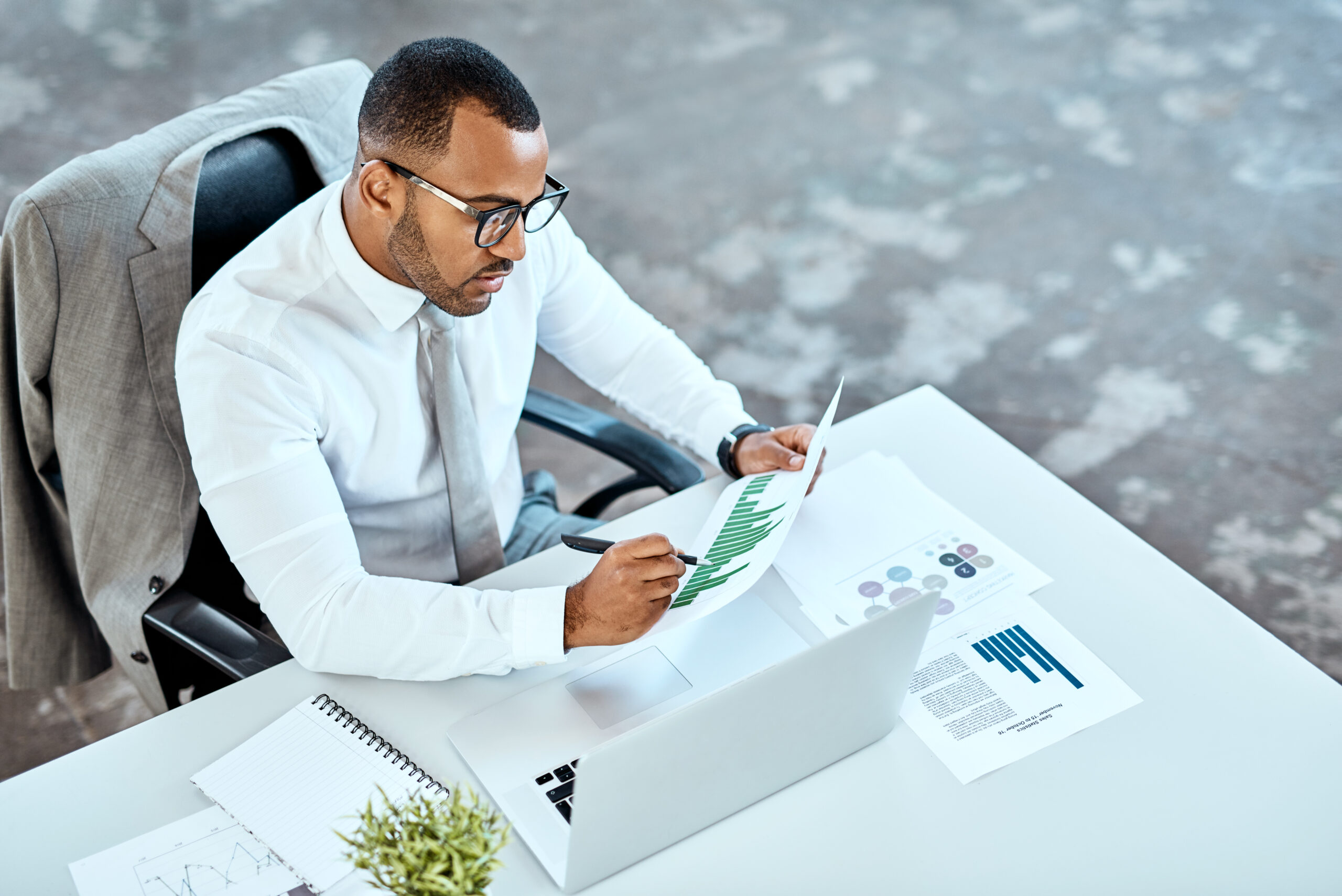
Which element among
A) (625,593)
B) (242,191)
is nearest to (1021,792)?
(625,593)

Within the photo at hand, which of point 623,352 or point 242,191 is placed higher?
point 242,191

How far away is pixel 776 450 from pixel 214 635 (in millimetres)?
744

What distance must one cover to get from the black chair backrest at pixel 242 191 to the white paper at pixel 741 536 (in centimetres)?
71

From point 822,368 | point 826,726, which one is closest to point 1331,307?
point 822,368

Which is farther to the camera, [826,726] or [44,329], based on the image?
[44,329]

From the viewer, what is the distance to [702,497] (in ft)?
4.83

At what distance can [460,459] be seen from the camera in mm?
1442

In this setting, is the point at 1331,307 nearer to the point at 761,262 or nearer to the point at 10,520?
the point at 761,262

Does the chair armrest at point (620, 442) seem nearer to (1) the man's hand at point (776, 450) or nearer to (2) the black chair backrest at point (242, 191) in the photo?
(1) the man's hand at point (776, 450)

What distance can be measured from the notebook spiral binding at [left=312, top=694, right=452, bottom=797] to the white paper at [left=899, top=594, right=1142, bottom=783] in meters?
0.50

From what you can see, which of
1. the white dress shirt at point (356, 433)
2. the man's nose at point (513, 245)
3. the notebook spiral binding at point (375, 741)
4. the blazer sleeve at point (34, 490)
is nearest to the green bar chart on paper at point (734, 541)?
the white dress shirt at point (356, 433)

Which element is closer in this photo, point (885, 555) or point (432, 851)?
point (432, 851)

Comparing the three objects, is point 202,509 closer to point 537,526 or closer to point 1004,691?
point 537,526

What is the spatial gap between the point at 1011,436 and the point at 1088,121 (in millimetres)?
1518
